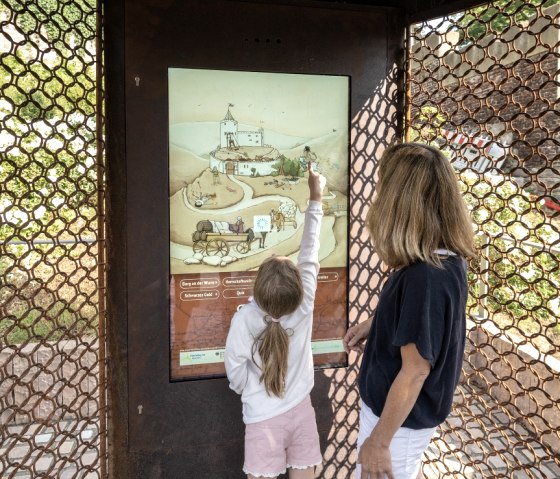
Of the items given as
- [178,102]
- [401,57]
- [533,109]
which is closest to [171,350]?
[178,102]

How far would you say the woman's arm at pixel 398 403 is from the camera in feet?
5.27

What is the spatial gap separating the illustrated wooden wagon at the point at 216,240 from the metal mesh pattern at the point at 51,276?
1.53 ft

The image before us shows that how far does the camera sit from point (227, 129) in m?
2.61

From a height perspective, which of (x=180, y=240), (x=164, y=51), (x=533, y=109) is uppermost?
(x=533, y=109)

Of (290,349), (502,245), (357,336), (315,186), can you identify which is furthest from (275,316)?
(502,245)

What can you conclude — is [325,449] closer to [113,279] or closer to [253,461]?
[253,461]

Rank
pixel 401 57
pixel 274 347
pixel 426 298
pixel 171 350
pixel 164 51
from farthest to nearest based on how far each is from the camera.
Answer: pixel 401 57 < pixel 171 350 < pixel 164 51 < pixel 274 347 < pixel 426 298

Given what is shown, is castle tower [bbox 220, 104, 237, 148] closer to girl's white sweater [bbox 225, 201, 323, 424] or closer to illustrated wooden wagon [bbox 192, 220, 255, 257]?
illustrated wooden wagon [bbox 192, 220, 255, 257]

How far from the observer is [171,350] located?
262 centimetres

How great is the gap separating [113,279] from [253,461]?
1.05 meters

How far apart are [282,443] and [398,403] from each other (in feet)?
3.17

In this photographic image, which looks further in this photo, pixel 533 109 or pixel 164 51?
pixel 533 109

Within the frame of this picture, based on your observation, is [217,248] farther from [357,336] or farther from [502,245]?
[502,245]

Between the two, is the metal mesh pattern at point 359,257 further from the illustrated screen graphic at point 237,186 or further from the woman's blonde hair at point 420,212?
the woman's blonde hair at point 420,212
